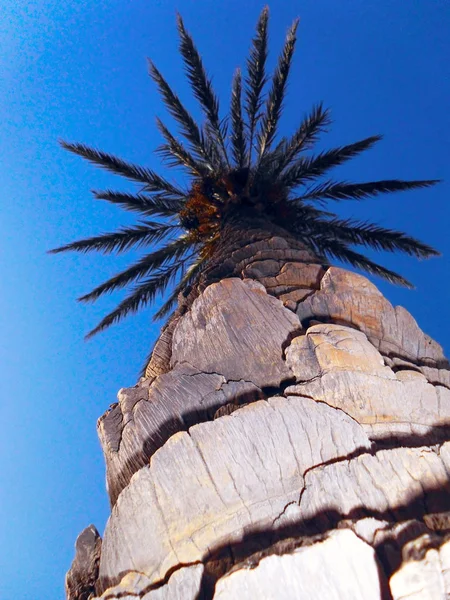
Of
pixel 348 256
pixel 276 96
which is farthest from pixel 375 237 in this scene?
pixel 276 96

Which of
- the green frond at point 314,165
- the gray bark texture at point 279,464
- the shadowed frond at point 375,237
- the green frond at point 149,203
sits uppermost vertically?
the green frond at point 149,203

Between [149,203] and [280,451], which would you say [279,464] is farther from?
[149,203]

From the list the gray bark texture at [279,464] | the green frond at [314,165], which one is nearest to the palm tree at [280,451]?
the gray bark texture at [279,464]

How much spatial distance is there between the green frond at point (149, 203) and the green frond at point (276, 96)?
1.56 m

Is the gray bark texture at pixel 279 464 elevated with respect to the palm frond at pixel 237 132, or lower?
lower

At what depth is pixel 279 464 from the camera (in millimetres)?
1898

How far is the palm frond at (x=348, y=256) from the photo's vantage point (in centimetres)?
795

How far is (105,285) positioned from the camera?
26.5 feet

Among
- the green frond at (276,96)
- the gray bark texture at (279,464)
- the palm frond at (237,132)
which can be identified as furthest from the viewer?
the palm frond at (237,132)

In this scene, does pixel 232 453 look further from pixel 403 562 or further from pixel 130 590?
pixel 403 562

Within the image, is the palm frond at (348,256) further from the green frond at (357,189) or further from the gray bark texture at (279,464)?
the gray bark texture at (279,464)

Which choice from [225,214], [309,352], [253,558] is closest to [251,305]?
[309,352]

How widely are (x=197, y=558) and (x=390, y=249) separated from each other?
696 cm

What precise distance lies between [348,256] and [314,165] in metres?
1.67
